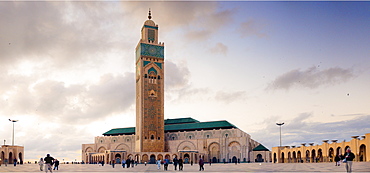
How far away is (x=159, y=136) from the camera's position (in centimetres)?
8150

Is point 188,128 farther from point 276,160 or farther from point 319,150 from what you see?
point 319,150

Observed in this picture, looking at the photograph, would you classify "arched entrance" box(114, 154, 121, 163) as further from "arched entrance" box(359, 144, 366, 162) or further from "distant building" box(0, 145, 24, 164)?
"arched entrance" box(359, 144, 366, 162)

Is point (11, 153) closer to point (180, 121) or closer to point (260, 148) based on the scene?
point (180, 121)

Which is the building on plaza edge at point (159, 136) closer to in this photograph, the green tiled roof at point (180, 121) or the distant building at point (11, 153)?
the green tiled roof at point (180, 121)

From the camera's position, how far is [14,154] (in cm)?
6512

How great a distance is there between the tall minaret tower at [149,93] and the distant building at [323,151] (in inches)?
1035

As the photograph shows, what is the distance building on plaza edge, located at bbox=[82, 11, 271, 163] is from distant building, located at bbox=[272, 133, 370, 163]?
10.4 meters

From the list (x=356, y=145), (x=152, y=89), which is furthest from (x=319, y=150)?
(x=152, y=89)

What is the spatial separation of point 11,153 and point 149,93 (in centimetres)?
2922

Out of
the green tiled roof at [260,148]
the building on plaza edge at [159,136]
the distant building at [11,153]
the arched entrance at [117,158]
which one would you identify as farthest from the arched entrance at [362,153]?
the distant building at [11,153]

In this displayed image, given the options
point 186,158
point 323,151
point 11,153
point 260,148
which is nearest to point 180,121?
point 186,158

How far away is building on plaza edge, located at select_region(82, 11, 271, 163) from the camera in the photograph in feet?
247

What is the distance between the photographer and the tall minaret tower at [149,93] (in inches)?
3152

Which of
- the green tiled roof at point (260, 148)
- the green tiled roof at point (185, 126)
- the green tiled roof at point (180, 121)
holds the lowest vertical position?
the green tiled roof at point (260, 148)
